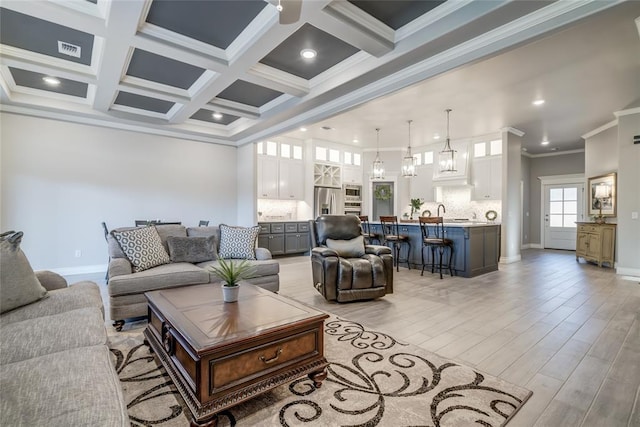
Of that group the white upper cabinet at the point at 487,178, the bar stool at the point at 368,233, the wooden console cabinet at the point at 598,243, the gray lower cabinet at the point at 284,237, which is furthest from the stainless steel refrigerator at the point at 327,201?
the wooden console cabinet at the point at 598,243

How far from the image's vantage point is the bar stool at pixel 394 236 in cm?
579

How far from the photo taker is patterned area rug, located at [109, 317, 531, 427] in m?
1.64

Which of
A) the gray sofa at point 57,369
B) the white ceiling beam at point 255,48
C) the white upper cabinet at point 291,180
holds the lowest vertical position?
the gray sofa at point 57,369

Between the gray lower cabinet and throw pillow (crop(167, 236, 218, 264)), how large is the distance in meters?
3.08

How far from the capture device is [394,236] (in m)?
5.82

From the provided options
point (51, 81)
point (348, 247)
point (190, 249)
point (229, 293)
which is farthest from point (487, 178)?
point (51, 81)

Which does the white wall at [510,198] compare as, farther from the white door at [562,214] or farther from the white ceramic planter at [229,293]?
the white ceramic planter at [229,293]

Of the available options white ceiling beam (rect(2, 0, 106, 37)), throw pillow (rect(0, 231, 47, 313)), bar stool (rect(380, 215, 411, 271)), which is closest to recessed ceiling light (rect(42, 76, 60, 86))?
white ceiling beam (rect(2, 0, 106, 37))

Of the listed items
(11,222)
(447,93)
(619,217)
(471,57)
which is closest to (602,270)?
(619,217)

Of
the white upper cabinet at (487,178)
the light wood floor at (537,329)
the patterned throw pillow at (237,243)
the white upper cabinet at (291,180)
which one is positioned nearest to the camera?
the light wood floor at (537,329)

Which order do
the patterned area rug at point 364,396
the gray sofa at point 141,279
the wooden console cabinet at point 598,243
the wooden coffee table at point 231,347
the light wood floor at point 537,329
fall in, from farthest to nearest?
the wooden console cabinet at point 598,243
the gray sofa at point 141,279
the light wood floor at point 537,329
the patterned area rug at point 364,396
the wooden coffee table at point 231,347

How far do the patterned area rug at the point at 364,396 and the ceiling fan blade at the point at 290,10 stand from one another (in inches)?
90.6

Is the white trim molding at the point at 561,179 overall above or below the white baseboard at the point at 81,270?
above

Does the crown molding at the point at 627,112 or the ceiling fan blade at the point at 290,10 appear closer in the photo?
the ceiling fan blade at the point at 290,10
